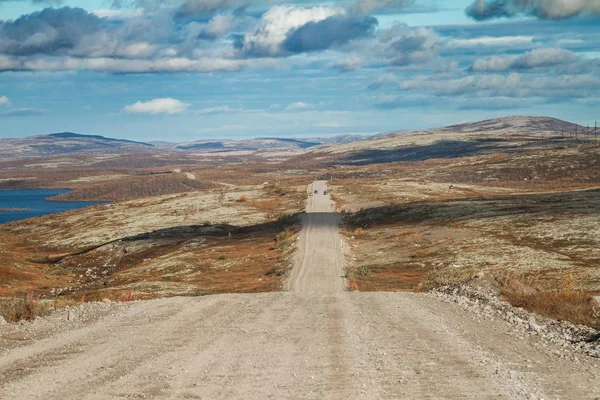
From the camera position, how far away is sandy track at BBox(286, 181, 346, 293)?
48.7 metres

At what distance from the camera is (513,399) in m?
13.4

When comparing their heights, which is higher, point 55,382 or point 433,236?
point 55,382

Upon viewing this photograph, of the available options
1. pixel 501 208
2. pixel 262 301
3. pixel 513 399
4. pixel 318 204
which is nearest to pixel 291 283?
pixel 262 301

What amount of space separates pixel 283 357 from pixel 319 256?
46854 millimetres

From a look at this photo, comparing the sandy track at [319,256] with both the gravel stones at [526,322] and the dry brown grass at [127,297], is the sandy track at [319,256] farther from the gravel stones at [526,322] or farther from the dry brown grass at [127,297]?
→ the gravel stones at [526,322]

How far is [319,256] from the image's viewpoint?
63.8 m

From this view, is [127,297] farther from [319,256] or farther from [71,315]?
[319,256]

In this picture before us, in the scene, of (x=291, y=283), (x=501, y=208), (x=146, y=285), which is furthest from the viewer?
(x=501, y=208)

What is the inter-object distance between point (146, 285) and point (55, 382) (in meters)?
40.8

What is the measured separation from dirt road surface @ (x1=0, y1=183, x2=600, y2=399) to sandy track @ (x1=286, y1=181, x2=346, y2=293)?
19.0 m

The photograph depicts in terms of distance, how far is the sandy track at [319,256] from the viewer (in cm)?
4869

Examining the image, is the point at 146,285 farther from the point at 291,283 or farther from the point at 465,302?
the point at 465,302

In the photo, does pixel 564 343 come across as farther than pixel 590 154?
No

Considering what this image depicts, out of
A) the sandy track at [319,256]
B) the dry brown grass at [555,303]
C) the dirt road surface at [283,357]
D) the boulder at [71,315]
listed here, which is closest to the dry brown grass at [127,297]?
the boulder at [71,315]
